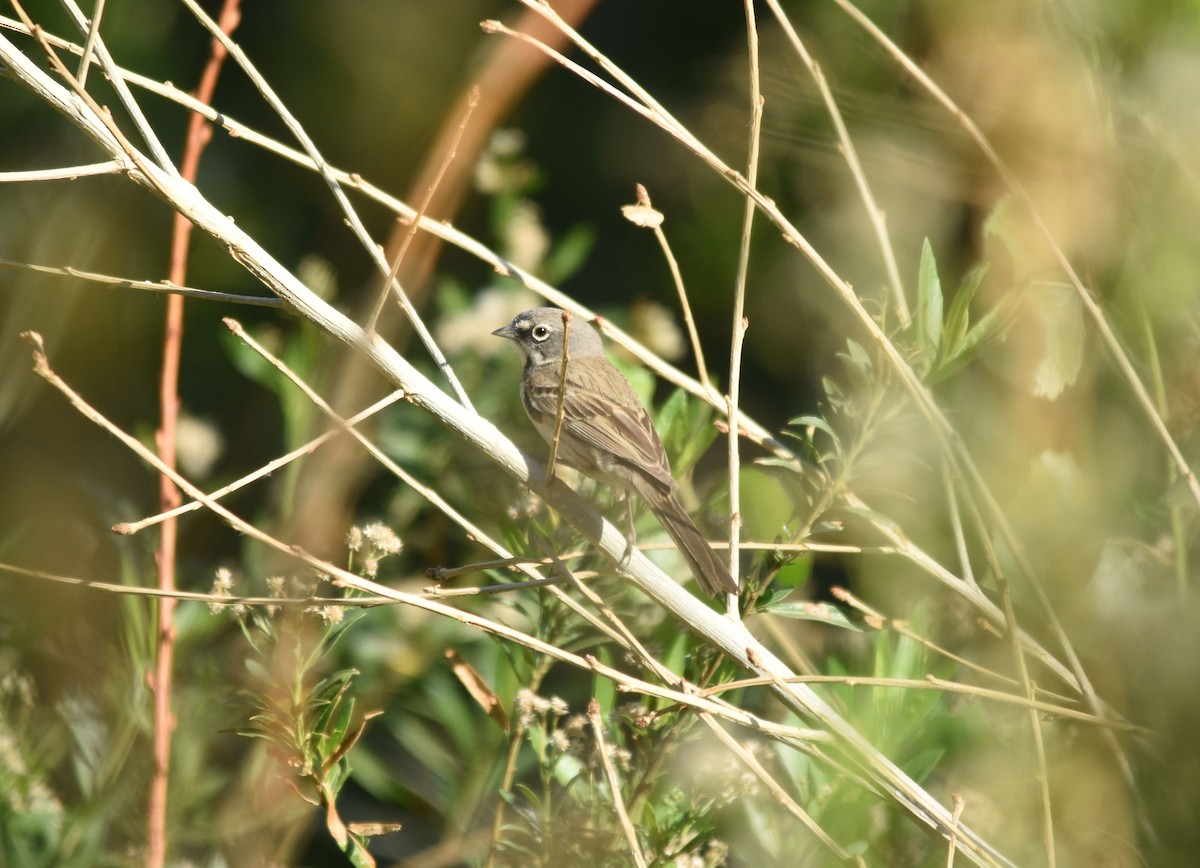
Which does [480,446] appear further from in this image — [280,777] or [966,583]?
[966,583]

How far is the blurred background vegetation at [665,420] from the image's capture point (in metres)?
1.62

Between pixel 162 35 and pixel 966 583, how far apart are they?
3.43 m

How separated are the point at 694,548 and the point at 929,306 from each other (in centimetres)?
72

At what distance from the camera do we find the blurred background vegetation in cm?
162

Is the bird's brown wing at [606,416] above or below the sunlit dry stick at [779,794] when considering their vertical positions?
below

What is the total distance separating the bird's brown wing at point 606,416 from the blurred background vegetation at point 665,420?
0.13m

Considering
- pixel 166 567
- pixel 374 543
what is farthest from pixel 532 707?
pixel 166 567

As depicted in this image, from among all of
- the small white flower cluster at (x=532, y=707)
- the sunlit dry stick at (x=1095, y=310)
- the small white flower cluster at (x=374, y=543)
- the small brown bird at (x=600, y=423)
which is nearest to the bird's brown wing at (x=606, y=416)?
the small brown bird at (x=600, y=423)

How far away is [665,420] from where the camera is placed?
2.87 metres

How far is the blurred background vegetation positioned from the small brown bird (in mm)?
127

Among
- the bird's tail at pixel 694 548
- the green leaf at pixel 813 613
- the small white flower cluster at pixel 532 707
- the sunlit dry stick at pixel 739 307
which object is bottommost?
the small white flower cluster at pixel 532 707

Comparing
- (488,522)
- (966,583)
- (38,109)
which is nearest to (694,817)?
(966,583)

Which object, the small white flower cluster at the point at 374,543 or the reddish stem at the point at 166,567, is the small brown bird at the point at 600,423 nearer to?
the small white flower cluster at the point at 374,543

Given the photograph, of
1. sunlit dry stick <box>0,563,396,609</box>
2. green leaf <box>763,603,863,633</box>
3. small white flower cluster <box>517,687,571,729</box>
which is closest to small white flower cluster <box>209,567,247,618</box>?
sunlit dry stick <box>0,563,396,609</box>
